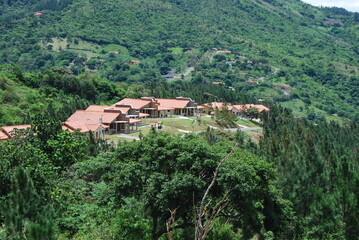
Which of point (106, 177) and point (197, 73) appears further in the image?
point (197, 73)

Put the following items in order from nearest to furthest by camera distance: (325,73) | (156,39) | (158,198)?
(158,198)
(325,73)
(156,39)

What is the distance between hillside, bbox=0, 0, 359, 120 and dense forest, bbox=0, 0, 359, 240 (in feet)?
2.36

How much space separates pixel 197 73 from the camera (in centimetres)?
13712

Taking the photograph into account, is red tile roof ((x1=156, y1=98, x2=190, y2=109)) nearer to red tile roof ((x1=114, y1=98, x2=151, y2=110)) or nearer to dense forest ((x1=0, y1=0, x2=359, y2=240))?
red tile roof ((x1=114, y1=98, x2=151, y2=110))

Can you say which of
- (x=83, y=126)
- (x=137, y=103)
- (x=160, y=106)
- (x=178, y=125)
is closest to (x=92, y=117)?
(x=83, y=126)

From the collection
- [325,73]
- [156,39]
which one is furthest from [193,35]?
[325,73]

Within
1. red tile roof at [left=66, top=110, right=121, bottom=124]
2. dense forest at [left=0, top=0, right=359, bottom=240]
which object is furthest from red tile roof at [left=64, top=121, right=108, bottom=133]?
red tile roof at [left=66, top=110, right=121, bottom=124]

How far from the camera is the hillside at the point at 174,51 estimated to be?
127938mm

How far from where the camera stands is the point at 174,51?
16075 centimetres

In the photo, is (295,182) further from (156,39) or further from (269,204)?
(156,39)

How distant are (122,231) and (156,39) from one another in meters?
159

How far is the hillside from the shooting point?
12794 centimetres

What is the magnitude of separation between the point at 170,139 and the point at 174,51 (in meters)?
145

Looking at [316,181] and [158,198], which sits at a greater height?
[158,198]
